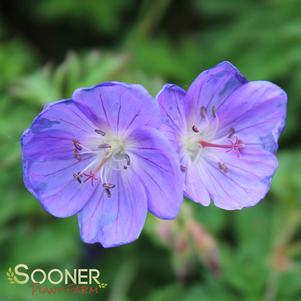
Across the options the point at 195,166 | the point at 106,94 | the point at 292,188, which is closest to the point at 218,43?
the point at 292,188

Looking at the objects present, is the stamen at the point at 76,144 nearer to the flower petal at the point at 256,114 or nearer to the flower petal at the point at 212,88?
the flower petal at the point at 212,88

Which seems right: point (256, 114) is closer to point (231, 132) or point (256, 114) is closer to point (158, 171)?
point (231, 132)

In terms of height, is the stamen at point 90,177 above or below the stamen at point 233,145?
below

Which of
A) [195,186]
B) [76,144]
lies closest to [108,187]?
[76,144]

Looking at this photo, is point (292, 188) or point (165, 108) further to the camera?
point (292, 188)

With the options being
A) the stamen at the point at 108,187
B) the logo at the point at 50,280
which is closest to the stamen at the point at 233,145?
the stamen at the point at 108,187

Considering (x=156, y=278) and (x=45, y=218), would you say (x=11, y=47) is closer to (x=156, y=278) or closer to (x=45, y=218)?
(x=45, y=218)

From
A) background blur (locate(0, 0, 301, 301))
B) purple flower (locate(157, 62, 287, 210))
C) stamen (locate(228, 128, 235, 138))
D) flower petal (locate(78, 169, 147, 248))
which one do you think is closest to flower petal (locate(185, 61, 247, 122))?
purple flower (locate(157, 62, 287, 210))
